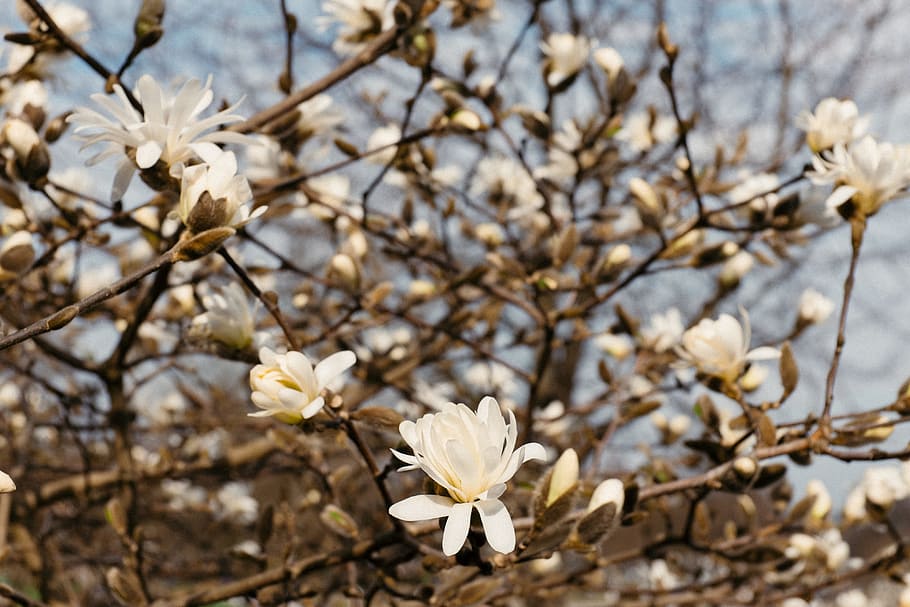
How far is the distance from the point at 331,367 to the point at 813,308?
1010mm

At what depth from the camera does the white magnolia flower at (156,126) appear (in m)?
0.75

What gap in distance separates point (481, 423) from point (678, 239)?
0.74 m

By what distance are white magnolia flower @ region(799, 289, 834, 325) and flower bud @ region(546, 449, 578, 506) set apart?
88 cm

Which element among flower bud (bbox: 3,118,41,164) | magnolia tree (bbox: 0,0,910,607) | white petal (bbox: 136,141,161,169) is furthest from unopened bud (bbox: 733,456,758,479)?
flower bud (bbox: 3,118,41,164)

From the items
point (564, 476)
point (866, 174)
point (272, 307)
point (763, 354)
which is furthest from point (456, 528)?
point (866, 174)

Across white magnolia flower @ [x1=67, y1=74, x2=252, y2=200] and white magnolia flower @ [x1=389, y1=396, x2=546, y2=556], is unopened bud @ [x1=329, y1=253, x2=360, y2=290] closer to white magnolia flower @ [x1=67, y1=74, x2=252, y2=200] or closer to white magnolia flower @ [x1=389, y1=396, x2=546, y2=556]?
white magnolia flower @ [x1=67, y1=74, x2=252, y2=200]

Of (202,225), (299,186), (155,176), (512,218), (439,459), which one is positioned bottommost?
(439,459)

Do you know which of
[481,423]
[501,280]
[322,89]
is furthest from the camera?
[501,280]

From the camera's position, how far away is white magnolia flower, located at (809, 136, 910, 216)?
3.04 feet

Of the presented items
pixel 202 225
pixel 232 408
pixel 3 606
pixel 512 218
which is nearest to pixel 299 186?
pixel 202 225

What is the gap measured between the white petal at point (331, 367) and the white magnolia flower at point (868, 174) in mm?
583

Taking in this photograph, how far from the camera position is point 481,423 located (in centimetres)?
62

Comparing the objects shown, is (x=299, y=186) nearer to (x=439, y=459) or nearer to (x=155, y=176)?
(x=155, y=176)

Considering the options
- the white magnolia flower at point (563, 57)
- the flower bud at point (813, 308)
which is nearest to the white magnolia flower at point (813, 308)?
the flower bud at point (813, 308)
